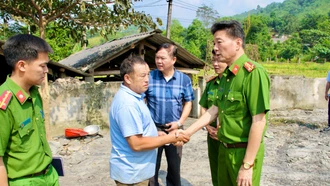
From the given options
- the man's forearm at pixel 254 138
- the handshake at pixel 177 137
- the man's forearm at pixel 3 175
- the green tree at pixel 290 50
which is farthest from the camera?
the green tree at pixel 290 50

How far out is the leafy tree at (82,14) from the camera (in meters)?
5.78

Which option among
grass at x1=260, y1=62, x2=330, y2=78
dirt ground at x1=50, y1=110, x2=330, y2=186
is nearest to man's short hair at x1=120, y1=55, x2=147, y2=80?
dirt ground at x1=50, y1=110, x2=330, y2=186

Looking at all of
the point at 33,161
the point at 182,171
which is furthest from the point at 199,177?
the point at 33,161

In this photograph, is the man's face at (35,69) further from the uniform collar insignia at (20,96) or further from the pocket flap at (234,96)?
the pocket flap at (234,96)

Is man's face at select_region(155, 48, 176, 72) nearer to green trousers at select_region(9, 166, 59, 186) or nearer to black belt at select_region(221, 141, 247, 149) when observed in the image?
black belt at select_region(221, 141, 247, 149)

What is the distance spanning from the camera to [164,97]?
327 cm

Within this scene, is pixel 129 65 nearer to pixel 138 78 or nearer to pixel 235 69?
pixel 138 78

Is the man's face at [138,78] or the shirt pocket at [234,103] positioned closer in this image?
the shirt pocket at [234,103]

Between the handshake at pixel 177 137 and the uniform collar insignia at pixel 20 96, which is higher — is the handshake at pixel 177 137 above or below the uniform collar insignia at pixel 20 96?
below

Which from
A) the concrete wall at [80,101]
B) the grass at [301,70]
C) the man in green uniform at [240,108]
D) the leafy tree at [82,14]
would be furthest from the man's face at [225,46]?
the grass at [301,70]

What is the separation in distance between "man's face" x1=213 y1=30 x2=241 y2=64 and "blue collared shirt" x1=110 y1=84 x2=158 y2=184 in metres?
0.71

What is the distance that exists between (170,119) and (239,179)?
55.4 inches

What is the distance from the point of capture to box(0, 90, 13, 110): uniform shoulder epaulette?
155cm

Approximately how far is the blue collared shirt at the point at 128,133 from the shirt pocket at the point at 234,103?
618mm
